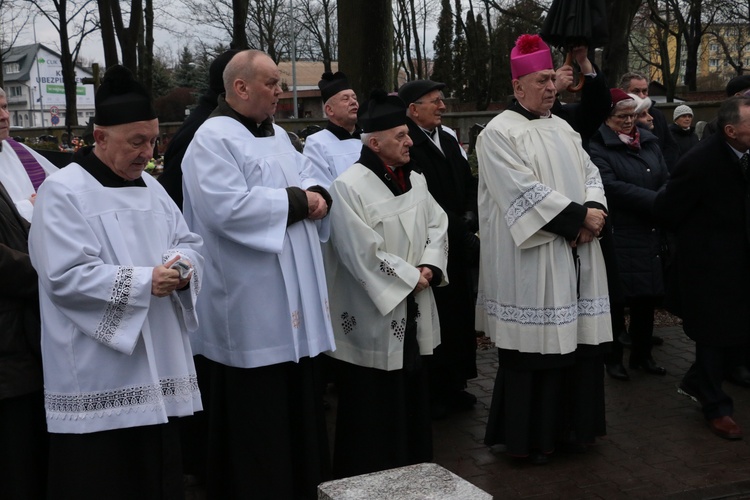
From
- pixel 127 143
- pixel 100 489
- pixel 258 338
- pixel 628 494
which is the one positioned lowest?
pixel 628 494

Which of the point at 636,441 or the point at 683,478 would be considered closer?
the point at 683,478

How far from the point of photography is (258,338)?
4.43m

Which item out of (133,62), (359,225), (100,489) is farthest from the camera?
(133,62)

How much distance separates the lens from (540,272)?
17.0 ft

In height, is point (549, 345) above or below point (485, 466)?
above

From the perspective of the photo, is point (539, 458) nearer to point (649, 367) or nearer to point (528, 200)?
point (528, 200)

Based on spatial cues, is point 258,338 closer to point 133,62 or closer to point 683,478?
point 683,478

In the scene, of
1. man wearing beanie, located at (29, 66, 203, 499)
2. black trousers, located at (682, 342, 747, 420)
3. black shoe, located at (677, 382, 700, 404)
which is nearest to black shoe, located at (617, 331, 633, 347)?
black shoe, located at (677, 382, 700, 404)

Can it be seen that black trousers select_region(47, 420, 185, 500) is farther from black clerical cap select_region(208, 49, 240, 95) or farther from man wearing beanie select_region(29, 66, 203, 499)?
black clerical cap select_region(208, 49, 240, 95)

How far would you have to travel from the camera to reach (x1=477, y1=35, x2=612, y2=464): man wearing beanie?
517 centimetres

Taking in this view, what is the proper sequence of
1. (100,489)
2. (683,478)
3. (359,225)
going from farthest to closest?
(683,478) → (359,225) → (100,489)

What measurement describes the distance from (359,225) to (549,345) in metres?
1.38

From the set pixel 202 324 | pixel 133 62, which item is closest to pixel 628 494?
pixel 202 324

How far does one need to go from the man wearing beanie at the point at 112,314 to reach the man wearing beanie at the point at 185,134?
1580mm
